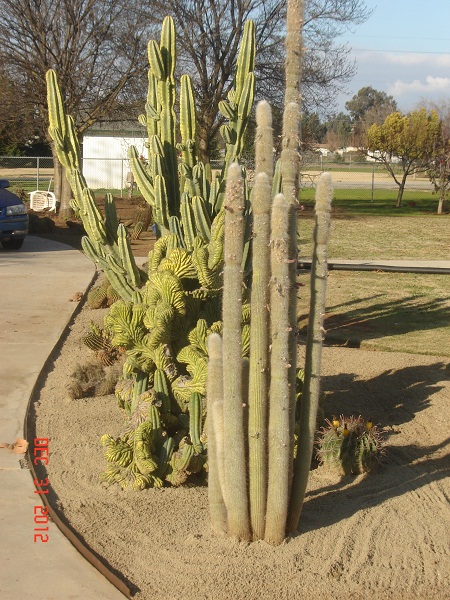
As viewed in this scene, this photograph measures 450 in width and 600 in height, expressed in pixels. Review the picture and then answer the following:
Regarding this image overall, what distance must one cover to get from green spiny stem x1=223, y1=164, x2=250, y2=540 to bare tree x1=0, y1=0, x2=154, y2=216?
17232 mm

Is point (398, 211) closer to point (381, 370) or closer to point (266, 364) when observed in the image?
point (381, 370)

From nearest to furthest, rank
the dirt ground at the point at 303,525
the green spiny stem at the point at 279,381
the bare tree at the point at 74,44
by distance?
the green spiny stem at the point at 279,381 → the dirt ground at the point at 303,525 → the bare tree at the point at 74,44

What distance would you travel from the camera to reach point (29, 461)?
5898 mm

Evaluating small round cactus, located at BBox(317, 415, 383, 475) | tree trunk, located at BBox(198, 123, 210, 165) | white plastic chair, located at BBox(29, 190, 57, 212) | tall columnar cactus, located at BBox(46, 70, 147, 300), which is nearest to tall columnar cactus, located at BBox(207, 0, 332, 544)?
small round cactus, located at BBox(317, 415, 383, 475)

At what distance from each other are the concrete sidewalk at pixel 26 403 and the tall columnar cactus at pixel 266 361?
0.90 metres

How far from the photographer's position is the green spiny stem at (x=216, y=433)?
4480 millimetres

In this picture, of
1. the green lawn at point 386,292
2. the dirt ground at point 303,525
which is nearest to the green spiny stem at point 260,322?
the dirt ground at point 303,525

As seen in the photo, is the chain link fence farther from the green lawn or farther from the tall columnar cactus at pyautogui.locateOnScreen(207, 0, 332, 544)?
the tall columnar cactus at pyautogui.locateOnScreen(207, 0, 332, 544)

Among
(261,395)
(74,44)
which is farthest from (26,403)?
(74,44)

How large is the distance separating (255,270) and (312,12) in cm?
1955

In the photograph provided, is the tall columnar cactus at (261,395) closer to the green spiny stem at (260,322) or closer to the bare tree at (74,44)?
the green spiny stem at (260,322)

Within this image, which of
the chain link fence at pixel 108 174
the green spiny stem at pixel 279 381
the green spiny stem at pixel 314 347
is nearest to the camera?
the green spiny stem at pixel 279 381

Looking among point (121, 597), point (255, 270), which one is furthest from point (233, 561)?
point (255, 270)

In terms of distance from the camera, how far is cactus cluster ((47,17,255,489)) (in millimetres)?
5586
